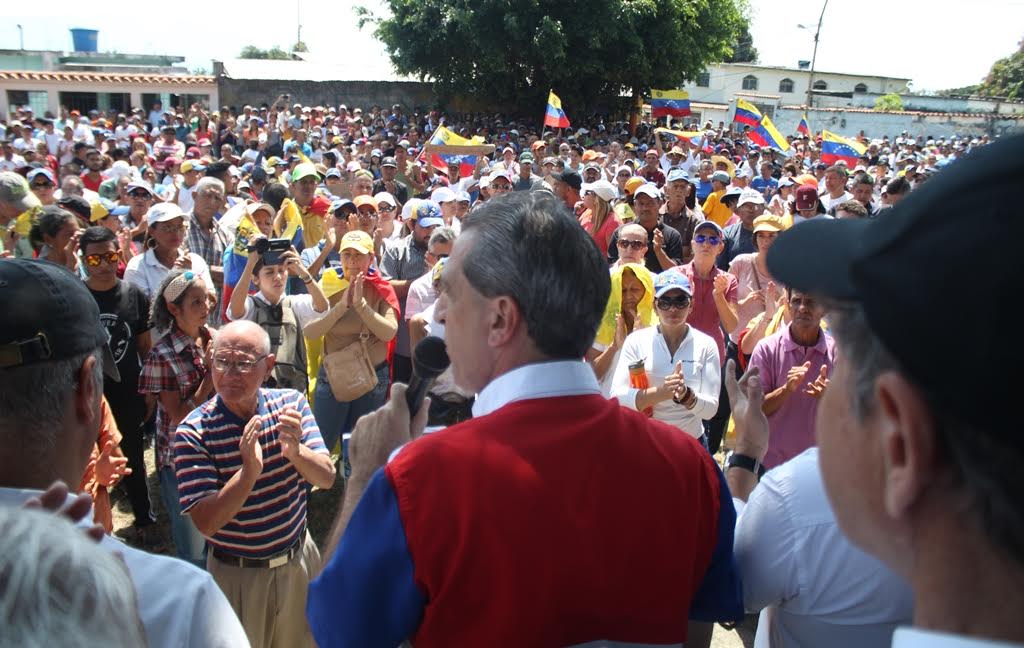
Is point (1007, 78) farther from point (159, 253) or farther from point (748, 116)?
point (159, 253)

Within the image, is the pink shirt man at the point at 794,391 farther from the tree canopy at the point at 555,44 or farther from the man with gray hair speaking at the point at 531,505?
the tree canopy at the point at 555,44

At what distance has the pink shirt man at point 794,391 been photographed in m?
3.59

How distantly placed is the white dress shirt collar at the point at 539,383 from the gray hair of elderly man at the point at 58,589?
72 centimetres

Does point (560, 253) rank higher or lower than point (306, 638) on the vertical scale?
higher

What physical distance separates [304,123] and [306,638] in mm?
19614

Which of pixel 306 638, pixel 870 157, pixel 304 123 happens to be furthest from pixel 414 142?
pixel 306 638

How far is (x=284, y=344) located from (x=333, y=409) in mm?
531

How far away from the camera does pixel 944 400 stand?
0.68 m

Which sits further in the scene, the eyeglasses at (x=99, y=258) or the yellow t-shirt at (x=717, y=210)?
the yellow t-shirt at (x=717, y=210)

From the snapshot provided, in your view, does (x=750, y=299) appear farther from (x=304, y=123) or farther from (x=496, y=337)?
(x=304, y=123)

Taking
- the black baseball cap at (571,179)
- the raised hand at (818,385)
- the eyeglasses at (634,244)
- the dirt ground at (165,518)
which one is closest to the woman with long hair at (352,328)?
the dirt ground at (165,518)

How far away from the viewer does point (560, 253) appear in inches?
60.1

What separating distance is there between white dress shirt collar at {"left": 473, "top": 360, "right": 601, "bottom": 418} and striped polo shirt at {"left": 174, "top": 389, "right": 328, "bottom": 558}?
164cm

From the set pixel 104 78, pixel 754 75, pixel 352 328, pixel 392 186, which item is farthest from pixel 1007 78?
pixel 352 328
